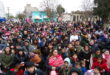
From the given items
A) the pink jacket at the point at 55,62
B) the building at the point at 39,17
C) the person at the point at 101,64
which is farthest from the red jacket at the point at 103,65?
the building at the point at 39,17

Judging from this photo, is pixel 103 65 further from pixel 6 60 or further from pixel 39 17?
pixel 39 17

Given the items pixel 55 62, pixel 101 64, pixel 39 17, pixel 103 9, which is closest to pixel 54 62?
pixel 55 62

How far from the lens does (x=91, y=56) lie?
376 inches

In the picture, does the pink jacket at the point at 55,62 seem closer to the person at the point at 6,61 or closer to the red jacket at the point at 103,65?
the red jacket at the point at 103,65

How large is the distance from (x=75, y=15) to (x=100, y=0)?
48.9 meters

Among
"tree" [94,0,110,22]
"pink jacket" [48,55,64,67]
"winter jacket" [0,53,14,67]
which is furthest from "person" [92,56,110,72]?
"tree" [94,0,110,22]

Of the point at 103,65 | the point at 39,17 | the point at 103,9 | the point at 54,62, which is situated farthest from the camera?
the point at 39,17

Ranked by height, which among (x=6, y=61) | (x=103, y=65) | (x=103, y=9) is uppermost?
(x=6, y=61)

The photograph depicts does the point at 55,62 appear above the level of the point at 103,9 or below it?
above

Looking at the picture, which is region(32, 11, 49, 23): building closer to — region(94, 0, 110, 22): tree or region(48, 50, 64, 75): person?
region(94, 0, 110, 22): tree

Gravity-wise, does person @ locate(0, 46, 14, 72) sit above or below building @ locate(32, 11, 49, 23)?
above

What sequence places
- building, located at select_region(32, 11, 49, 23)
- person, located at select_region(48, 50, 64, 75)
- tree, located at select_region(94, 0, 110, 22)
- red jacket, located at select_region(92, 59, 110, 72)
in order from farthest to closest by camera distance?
building, located at select_region(32, 11, 49, 23) < tree, located at select_region(94, 0, 110, 22) < red jacket, located at select_region(92, 59, 110, 72) < person, located at select_region(48, 50, 64, 75)

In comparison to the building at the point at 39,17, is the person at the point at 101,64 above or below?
above

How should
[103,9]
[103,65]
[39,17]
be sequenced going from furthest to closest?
1. [39,17]
2. [103,9]
3. [103,65]
